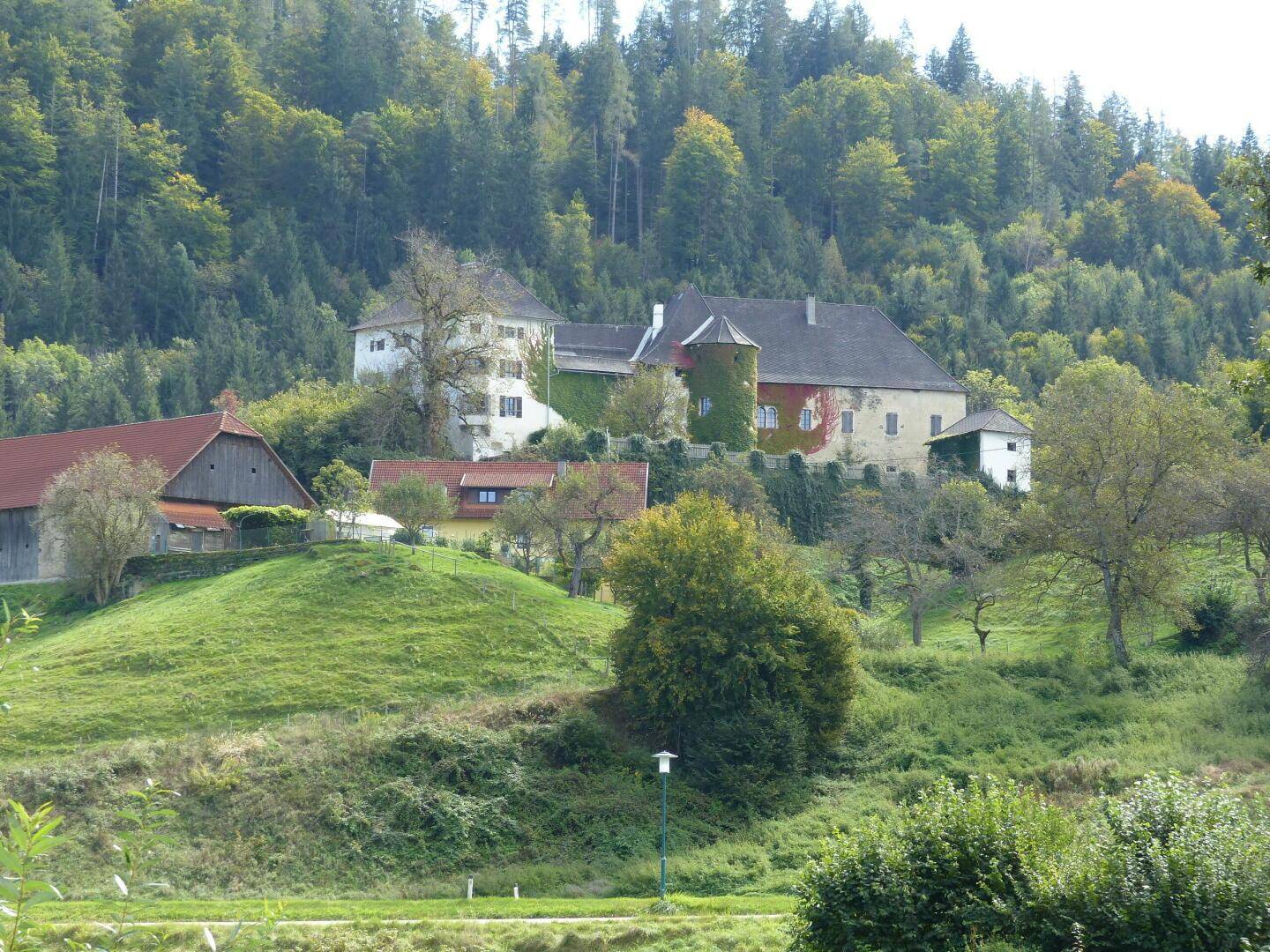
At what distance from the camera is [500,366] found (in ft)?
230

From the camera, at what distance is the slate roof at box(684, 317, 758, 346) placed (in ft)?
241

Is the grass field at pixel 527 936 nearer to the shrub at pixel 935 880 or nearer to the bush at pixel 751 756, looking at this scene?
the shrub at pixel 935 880

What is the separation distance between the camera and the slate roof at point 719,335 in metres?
73.5

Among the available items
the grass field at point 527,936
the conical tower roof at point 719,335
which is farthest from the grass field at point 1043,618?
the grass field at point 527,936

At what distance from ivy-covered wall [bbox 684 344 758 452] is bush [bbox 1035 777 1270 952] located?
5026 cm

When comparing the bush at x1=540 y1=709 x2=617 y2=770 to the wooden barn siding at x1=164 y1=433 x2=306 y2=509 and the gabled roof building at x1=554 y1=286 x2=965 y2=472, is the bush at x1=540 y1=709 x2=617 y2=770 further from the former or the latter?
the gabled roof building at x1=554 y1=286 x2=965 y2=472

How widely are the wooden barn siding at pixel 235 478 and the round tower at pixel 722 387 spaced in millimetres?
20631

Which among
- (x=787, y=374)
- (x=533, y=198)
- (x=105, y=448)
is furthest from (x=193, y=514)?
(x=533, y=198)

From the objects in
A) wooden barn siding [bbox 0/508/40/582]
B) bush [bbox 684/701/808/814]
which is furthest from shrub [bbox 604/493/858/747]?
wooden barn siding [bbox 0/508/40/582]

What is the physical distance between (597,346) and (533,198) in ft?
117

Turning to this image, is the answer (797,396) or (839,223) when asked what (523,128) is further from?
(797,396)

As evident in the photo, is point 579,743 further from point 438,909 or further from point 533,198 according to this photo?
point 533,198

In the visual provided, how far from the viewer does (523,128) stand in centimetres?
11538

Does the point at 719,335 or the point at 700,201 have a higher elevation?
the point at 700,201
